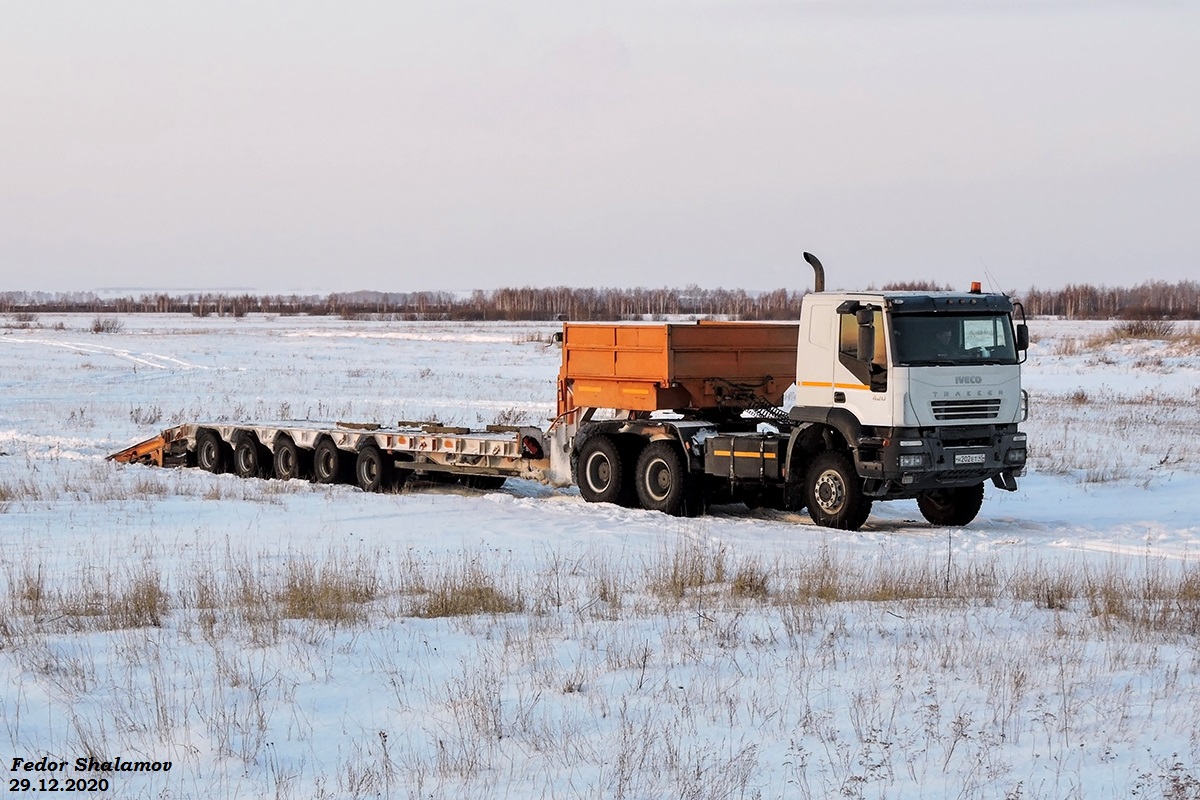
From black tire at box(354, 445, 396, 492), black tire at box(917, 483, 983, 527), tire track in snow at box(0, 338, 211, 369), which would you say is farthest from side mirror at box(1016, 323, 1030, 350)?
tire track in snow at box(0, 338, 211, 369)

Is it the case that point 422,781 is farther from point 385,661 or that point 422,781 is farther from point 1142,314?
point 1142,314

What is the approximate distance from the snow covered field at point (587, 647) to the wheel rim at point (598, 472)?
0.69 meters

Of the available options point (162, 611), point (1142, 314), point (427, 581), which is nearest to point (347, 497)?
point (427, 581)

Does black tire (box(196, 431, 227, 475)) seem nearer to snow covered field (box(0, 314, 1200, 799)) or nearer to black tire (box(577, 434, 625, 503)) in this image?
snow covered field (box(0, 314, 1200, 799))

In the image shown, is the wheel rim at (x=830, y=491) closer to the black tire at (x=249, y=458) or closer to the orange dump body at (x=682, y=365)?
the orange dump body at (x=682, y=365)

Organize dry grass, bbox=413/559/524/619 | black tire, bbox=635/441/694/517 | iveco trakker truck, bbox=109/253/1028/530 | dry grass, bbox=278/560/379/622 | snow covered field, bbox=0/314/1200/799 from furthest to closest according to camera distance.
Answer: black tire, bbox=635/441/694/517 < iveco trakker truck, bbox=109/253/1028/530 < dry grass, bbox=413/559/524/619 < dry grass, bbox=278/560/379/622 < snow covered field, bbox=0/314/1200/799

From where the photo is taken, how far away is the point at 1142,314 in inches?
3108

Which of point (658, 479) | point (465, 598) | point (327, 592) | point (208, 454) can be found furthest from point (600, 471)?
point (208, 454)

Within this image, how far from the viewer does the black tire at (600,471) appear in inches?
701

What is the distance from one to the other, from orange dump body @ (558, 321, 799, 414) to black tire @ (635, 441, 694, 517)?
0.59m

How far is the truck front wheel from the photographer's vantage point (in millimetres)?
17234

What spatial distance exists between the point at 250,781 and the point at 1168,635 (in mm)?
6264

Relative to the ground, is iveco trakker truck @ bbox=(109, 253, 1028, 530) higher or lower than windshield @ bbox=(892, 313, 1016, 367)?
lower

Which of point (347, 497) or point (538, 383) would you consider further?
point (538, 383)
